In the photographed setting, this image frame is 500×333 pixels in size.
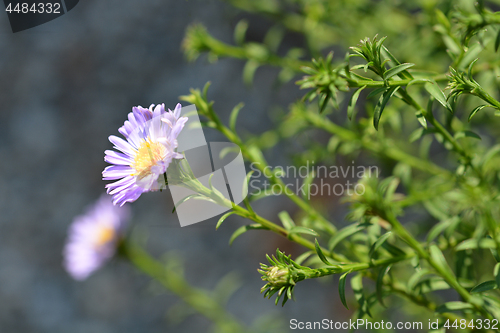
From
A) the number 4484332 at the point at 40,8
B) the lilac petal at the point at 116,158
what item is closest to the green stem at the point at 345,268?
the lilac petal at the point at 116,158

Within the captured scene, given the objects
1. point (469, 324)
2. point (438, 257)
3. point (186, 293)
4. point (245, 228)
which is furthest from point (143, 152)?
point (186, 293)

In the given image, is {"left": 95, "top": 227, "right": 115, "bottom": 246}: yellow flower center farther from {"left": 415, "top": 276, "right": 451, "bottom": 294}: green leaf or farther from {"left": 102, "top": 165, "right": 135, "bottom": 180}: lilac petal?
{"left": 415, "top": 276, "right": 451, "bottom": 294}: green leaf

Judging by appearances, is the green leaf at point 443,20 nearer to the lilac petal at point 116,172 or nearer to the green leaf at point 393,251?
the green leaf at point 393,251

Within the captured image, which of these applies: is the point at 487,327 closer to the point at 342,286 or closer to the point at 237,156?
the point at 342,286

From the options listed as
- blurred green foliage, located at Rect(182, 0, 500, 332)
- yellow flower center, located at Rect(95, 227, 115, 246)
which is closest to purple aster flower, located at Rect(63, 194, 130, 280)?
yellow flower center, located at Rect(95, 227, 115, 246)

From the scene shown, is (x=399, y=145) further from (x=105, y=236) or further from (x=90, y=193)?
(x=90, y=193)

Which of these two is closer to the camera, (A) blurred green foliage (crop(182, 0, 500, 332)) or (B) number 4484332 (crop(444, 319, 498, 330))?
(A) blurred green foliage (crop(182, 0, 500, 332))

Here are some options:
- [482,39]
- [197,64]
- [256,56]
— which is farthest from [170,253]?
[482,39]
